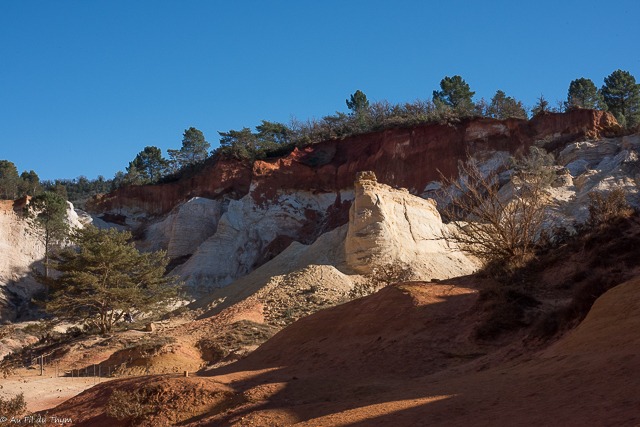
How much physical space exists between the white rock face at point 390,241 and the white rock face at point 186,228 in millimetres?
19144

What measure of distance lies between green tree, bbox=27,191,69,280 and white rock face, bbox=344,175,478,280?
73.5 ft

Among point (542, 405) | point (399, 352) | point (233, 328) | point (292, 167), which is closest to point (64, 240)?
point (292, 167)

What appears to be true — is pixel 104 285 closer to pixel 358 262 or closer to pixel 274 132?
pixel 358 262

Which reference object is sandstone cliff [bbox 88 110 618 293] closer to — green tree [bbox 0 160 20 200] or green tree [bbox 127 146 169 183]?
green tree [bbox 0 160 20 200]

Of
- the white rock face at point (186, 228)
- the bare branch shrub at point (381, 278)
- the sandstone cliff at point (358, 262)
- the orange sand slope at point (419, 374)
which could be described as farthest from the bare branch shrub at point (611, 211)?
the white rock face at point (186, 228)

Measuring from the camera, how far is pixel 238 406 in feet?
36.3

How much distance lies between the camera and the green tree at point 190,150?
82.2 metres

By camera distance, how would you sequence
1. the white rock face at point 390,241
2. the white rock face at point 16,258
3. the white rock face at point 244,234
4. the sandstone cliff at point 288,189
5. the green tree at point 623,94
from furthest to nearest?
the green tree at point 623,94
the sandstone cliff at point 288,189
the white rock face at point 244,234
the white rock face at point 16,258
the white rock face at point 390,241

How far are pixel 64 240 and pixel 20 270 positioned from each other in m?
3.99

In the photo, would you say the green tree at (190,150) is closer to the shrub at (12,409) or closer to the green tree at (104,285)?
the green tree at (104,285)

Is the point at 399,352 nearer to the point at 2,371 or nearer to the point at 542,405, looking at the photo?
the point at 542,405

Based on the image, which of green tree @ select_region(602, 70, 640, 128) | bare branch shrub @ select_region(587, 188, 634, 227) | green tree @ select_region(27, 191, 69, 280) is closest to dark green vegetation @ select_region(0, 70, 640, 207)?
green tree @ select_region(602, 70, 640, 128)

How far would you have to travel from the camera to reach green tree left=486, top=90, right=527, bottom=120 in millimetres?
54438

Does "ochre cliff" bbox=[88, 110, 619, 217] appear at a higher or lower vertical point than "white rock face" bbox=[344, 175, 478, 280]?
higher
